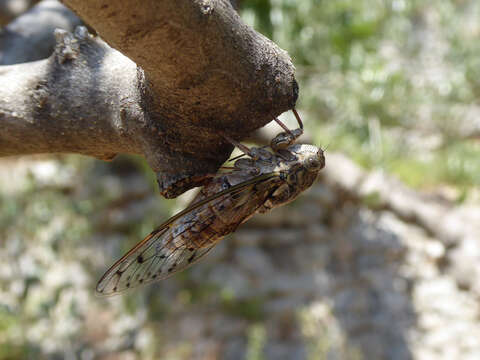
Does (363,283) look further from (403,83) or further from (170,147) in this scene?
(170,147)

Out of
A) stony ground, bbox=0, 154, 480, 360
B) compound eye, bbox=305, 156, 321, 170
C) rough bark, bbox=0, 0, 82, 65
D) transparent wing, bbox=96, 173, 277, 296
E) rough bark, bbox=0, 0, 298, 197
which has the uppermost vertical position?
rough bark, bbox=0, 0, 298, 197

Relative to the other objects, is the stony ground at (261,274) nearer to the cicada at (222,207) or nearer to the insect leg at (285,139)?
the cicada at (222,207)

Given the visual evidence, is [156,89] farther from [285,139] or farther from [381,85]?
[381,85]

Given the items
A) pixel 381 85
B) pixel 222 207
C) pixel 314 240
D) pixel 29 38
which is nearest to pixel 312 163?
pixel 222 207

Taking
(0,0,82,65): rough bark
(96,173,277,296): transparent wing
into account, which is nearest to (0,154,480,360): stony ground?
(0,0,82,65): rough bark

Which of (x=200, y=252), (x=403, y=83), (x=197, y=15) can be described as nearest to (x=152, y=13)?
(x=197, y=15)

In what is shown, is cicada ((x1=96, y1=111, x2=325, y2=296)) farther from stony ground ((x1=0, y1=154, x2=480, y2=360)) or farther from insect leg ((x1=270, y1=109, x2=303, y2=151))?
stony ground ((x1=0, y1=154, x2=480, y2=360))
